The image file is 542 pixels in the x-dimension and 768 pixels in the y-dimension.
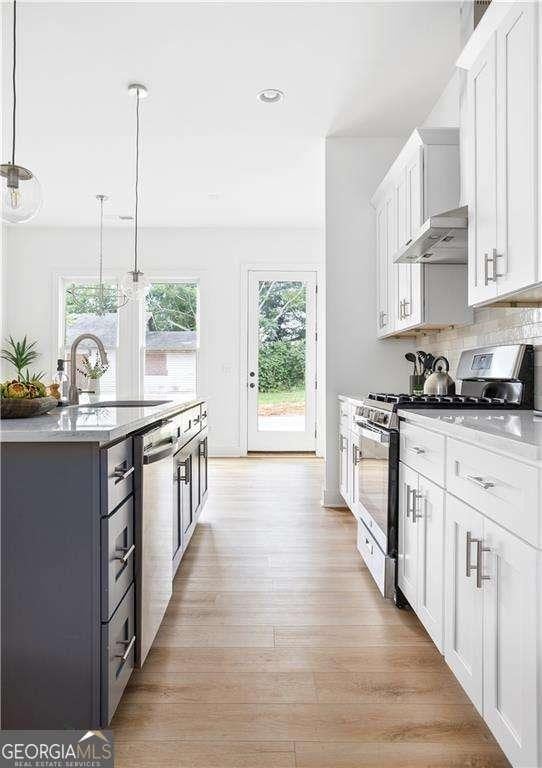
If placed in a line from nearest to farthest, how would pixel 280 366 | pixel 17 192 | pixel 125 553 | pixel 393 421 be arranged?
pixel 125 553 < pixel 17 192 < pixel 393 421 < pixel 280 366

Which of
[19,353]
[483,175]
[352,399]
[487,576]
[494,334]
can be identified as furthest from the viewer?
[19,353]

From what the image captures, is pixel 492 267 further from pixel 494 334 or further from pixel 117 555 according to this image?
pixel 117 555

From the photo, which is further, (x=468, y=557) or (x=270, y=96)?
(x=270, y=96)

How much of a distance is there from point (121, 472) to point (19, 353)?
221 inches

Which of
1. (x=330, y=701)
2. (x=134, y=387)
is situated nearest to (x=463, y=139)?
(x=330, y=701)

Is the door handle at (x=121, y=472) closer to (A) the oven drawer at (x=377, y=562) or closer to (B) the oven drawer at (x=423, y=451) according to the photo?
(B) the oven drawer at (x=423, y=451)

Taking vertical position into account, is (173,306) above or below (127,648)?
above

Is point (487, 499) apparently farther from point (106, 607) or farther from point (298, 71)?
point (298, 71)

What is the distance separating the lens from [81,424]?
1.48 meters

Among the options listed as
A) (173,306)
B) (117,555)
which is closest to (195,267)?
→ (173,306)

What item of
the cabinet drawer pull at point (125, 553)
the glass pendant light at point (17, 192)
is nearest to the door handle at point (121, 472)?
the cabinet drawer pull at point (125, 553)

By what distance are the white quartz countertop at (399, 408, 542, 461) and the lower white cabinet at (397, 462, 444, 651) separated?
8.8 inches

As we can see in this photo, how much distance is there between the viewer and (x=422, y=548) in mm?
1874

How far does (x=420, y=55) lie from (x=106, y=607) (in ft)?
10.9
